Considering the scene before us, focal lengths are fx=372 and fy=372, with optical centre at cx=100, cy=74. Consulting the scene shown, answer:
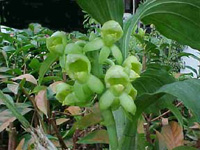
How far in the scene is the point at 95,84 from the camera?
1.38 ft

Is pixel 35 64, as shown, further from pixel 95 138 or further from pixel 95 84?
pixel 95 84

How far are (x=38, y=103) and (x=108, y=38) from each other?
275 millimetres

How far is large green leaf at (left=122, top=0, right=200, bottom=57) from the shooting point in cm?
51

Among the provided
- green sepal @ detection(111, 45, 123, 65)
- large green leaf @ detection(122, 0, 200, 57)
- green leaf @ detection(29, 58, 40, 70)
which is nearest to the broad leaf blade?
large green leaf @ detection(122, 0, 200, 57)

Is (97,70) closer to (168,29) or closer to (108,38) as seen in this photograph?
(108,38)

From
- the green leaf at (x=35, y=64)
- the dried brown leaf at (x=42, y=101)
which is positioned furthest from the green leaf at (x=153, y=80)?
the green leaf at (x=35, y=64)

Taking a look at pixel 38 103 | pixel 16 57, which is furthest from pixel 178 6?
pixel 16 57

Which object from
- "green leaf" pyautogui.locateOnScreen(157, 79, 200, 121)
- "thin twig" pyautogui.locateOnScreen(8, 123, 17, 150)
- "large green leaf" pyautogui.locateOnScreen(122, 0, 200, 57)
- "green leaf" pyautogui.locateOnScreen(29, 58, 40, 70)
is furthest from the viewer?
"green leaf" pyautogui.locateOnScreen(29, 58, 40, 70)

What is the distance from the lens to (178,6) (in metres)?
0.52

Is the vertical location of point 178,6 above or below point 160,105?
above

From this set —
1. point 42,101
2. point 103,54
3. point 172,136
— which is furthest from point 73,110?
point 103,54

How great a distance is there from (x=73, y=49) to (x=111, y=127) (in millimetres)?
107

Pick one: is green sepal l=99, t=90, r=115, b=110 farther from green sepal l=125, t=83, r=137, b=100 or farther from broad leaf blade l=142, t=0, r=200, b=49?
broad leaf blade l=142, t=0, r=200, b=49

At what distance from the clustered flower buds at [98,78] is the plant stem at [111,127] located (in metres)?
0.01
